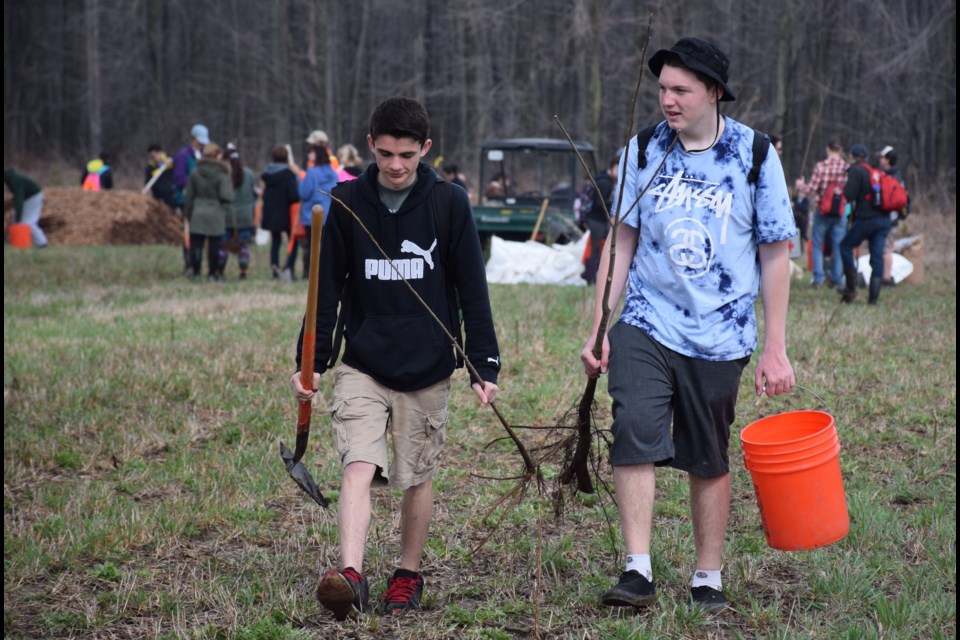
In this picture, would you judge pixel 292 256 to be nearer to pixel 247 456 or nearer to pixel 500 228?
pixel 500 228

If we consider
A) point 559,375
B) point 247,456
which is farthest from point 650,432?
point 559,375

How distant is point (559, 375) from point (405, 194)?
15.4ft

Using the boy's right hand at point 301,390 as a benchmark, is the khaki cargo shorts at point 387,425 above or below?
below

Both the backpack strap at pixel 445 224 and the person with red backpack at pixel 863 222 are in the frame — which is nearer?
the backpack strap at pixel 445 224

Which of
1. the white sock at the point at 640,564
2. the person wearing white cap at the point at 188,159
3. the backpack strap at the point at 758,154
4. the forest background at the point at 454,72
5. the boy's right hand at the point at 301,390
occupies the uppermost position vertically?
the forest background at the point at 454,72

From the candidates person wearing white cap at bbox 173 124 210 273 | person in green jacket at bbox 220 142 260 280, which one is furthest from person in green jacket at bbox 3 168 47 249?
person in green jacket at bbox 220 142 260 280

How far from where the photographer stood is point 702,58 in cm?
378

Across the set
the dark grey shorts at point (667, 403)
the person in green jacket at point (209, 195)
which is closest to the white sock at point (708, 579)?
the dark grey shorts at point (667, 403)

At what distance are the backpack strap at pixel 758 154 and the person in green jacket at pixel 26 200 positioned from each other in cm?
1754

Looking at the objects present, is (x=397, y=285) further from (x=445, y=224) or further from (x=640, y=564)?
(x=640, y=564)

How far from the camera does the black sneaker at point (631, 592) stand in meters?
3.85

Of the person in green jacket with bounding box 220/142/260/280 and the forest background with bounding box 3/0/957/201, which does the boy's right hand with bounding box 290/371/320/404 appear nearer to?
the person in green jacket with bounding box 220/142/260/280

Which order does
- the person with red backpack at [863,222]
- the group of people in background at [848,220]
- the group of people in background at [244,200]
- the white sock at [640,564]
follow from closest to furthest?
the white sock at [640,564] → the person with red backpack at [863,222] → the group of people in background at [848,220] → the group of people in background at [244,200]

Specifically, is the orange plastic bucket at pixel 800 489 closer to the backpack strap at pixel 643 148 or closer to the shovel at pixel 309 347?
the backpack strap at pixel 643 148
